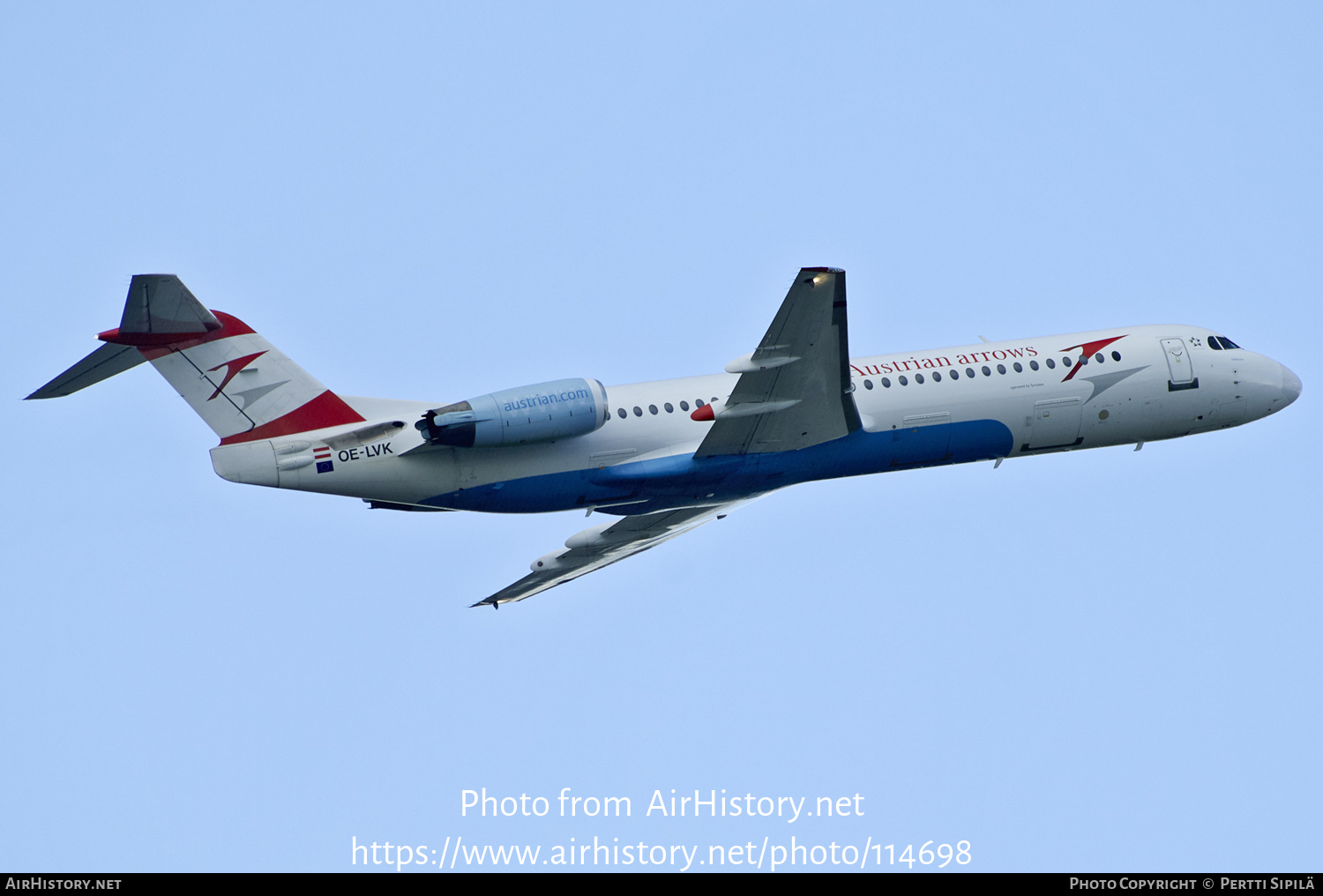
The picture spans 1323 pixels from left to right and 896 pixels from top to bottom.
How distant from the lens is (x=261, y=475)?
102 ft

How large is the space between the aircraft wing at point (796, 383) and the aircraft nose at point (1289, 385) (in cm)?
1244

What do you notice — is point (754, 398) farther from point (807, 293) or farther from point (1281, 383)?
point (1281, 383)

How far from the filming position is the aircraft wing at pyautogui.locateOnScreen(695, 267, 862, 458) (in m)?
30.8

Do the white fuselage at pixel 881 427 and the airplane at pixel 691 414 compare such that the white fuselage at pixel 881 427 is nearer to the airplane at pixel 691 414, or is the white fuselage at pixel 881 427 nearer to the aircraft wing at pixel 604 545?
the airplane at pixel 691 414

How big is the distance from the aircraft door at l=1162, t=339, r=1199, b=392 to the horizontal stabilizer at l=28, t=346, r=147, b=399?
2320 cm

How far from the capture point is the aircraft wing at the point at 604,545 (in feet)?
125

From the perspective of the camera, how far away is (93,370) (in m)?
30.2

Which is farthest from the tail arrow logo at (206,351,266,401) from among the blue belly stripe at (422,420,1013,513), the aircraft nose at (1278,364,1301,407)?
the aircraft nose at (1278,364,1301,407)

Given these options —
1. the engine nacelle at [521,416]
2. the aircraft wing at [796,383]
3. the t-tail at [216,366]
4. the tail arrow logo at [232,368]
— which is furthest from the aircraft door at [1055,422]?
the tail arrow logo at [232,368]

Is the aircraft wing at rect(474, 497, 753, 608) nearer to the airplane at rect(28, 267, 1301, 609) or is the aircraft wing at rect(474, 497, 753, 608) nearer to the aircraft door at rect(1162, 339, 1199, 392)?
the airplane at rect(28, 267, 1301, 609)

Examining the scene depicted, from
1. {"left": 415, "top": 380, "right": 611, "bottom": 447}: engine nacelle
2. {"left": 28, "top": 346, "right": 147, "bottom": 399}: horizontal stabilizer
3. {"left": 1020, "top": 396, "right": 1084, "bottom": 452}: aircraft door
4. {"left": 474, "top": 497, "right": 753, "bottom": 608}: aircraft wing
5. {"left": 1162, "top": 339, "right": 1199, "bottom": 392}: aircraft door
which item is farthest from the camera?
{"left": 474, "top": 497, "right": 753, "bottom": 608}: aircraft wing

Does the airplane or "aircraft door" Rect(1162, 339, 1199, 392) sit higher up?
"aircraft door" Rect(1162, 339, 1199, 392)
